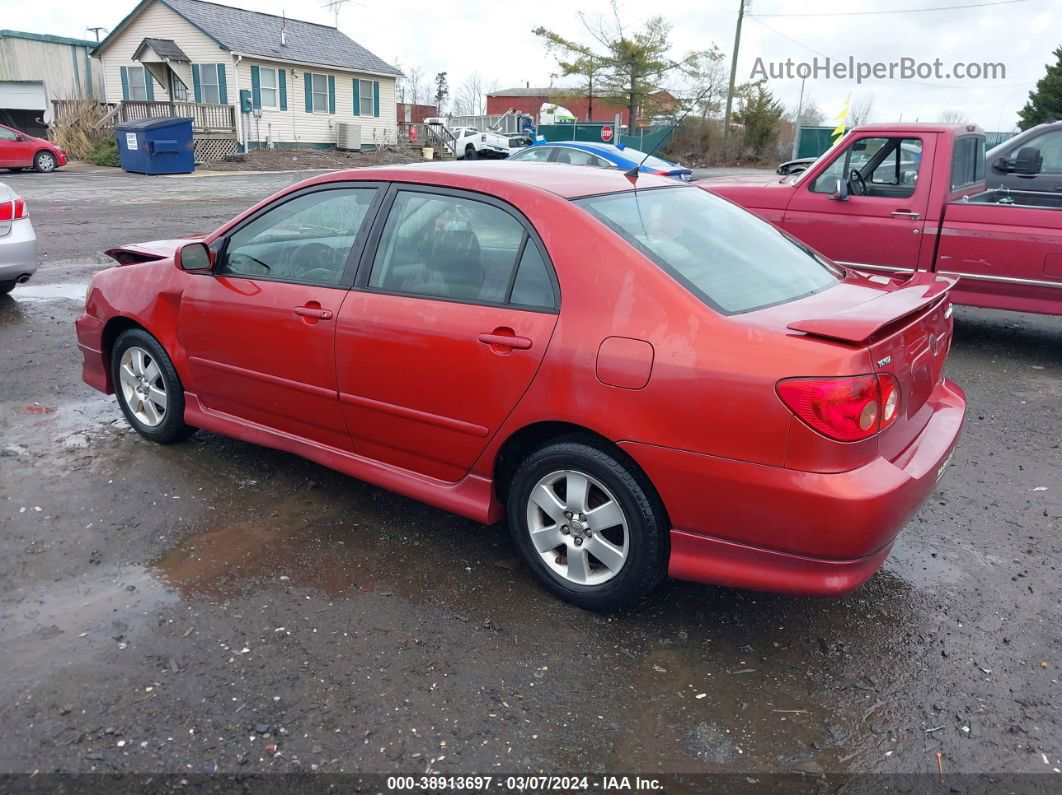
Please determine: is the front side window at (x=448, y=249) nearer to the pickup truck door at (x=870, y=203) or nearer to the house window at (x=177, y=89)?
the pickup truck door at (x=870, y=203)

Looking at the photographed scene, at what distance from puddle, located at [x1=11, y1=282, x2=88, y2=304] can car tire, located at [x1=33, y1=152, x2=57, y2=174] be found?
60.7 ft

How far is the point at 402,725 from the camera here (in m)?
2.72

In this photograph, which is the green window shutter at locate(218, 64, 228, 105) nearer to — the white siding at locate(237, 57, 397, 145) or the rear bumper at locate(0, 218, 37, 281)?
the white siding at locate(237, 57, 397, 145)

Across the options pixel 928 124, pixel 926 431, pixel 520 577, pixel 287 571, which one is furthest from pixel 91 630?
pixel 928 124

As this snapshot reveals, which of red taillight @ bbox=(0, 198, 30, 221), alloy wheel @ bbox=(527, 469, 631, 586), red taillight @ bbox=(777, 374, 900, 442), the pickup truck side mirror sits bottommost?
alloy wheel @ bbox=(527, 469, 631, 586)

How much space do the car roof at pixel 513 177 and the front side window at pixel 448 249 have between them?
81 mm

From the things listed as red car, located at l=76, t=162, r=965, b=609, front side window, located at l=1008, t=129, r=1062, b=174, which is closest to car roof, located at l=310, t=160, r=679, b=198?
red car, located at l=76, t=162, r=965, b=609

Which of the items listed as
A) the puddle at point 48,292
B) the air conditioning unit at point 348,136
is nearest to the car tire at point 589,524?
the puddle at point 48,292

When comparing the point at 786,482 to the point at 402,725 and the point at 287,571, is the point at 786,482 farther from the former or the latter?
the point at 287,571

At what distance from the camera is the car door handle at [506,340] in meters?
3.18

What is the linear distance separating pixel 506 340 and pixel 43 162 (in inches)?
1053

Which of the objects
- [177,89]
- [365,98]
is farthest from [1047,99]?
[177,89]

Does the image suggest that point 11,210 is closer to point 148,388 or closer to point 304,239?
point 148,388

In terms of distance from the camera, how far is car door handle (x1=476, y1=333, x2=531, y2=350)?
318cm
